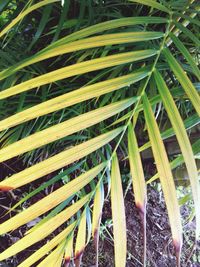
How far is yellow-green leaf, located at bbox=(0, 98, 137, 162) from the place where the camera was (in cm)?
32

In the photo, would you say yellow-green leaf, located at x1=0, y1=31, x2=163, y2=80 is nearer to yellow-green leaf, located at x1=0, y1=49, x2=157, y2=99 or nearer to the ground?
yellow-green leaf, located at x1=0, y1=49, x2=157, y2=99

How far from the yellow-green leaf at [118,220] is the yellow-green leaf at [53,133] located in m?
0.07

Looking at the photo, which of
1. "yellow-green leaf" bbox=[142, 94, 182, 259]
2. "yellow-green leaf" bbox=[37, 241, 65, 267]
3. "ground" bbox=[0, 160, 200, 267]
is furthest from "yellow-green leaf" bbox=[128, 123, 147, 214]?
"ground" bbox=[0, 160, 200, 267]

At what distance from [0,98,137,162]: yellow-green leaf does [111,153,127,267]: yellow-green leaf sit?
0.22 ft

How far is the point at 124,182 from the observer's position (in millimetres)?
1207

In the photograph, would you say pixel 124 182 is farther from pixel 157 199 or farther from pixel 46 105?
pixel 46 105

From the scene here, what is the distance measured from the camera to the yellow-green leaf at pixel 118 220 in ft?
1.03

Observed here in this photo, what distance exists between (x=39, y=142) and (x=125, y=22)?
22cm

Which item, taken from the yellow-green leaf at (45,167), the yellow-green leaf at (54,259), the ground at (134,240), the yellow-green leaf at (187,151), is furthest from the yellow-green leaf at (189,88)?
the ground at (134,240)

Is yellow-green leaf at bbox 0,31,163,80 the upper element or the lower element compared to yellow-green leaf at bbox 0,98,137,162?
upper

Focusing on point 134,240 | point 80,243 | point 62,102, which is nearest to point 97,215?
point 80,243

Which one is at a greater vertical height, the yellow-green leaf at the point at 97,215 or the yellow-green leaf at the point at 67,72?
the yellow-green leaf at the point at 67,72

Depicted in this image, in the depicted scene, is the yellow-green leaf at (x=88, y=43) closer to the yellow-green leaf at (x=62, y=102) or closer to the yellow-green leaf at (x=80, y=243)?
the yellow-green leaf at (x=62, y=102)

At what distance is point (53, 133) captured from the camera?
0.34 m
